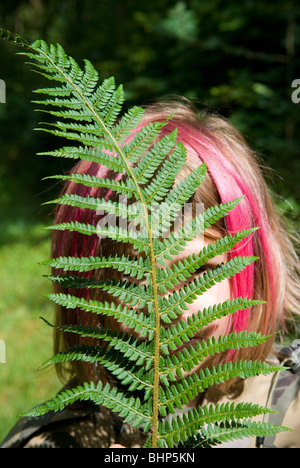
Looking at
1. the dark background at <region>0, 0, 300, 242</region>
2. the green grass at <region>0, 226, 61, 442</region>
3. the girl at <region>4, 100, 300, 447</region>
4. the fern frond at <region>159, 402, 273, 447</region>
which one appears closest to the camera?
the fern frond at <region>159, 402, 273, 447</region>

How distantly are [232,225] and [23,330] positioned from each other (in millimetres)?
3734

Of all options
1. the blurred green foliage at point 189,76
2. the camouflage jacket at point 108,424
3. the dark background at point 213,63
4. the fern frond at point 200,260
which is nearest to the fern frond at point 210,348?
the fern frond at point 200,260

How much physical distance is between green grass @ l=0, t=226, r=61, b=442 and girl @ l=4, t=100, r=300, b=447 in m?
0.94

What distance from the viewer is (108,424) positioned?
164 centimetres

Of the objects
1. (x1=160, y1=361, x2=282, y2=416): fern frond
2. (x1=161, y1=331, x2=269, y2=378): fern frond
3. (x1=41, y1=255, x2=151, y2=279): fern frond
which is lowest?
(x1=160, y1=361, x2=282, y2=416): fern frond

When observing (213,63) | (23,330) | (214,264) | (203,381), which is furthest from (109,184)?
(213,63)

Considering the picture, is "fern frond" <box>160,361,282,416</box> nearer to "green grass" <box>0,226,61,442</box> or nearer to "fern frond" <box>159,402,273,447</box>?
"fern frond" <box>159,402,273,447</box>

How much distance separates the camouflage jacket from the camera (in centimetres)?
141

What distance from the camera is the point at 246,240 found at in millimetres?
1428

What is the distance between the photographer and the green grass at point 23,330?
3628mm

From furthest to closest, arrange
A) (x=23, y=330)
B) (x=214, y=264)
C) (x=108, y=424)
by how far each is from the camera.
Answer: (x=23, y=330) → (x=108, y=424) → (x=214, y=264)

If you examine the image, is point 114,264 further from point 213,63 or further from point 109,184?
point 213,63

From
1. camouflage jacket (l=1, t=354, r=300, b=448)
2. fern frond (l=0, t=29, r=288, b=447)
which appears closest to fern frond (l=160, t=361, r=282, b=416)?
fern frond (l=0, t=29, r=288, b=447)

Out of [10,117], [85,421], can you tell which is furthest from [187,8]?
[85,421]
